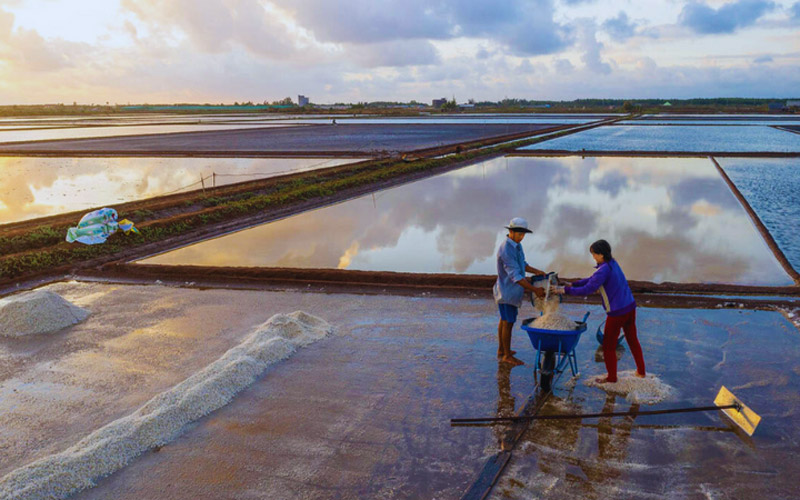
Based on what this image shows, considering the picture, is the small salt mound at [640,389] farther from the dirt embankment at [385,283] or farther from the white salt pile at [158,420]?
the white salt pile at [158,420]

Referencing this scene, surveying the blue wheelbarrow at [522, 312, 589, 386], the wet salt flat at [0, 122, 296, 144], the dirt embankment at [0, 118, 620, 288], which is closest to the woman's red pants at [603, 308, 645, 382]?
the blue wheelbarrow at [522, 312, 589, 386]

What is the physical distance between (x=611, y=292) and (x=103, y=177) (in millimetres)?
17993

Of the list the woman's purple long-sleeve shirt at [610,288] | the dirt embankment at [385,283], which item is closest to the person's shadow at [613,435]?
the woman's purple long-sleeve shirt at [610,288]

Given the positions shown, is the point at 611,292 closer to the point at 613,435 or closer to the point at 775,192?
the point at 613,435

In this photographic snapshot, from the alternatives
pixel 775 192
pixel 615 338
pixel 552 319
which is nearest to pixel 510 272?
pixel 552 319

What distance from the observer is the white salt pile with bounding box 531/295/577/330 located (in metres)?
4.25

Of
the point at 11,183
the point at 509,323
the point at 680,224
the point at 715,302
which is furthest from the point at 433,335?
the point at 11,183

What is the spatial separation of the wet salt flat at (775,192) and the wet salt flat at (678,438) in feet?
13.3

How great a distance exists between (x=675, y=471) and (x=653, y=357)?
Answer: 167 cm

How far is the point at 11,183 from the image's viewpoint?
54.6 ft

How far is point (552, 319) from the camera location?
430cm

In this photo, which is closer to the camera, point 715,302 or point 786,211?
point 715,302

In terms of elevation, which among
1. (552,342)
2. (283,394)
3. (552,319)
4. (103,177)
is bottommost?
(283,394)

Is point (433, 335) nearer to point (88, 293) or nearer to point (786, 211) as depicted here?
point (88, 293)
